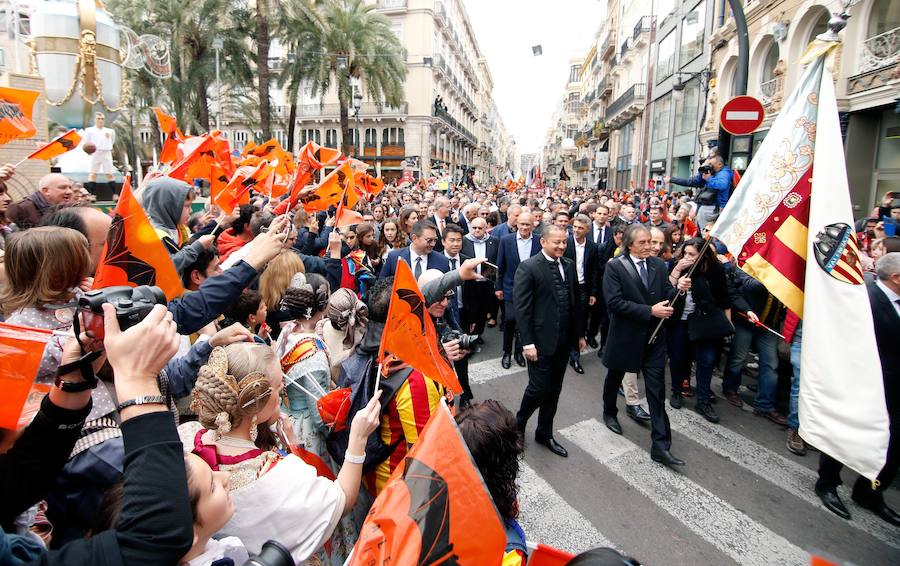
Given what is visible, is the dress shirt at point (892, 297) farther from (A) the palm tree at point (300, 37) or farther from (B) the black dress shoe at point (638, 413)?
(A) the palm tree at point (300, 37)

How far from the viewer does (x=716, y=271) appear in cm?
530

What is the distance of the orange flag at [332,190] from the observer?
6646 millimetres

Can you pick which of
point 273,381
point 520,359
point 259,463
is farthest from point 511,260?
point 259,463

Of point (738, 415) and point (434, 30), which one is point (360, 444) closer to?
point (738, 415)

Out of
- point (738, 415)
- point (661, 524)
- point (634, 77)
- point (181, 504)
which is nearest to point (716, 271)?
point (738, 415)

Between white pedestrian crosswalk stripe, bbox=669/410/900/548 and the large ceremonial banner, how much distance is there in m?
1.22

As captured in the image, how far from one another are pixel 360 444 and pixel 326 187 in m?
5.18

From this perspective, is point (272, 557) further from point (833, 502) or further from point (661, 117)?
point (661, 117)

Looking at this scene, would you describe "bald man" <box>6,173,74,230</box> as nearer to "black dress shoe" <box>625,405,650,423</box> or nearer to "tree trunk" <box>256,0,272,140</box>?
"black dress shoe" <box>625,405,650,423</box>

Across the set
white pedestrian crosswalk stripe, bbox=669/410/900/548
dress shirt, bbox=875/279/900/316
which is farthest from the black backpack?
white pedestrian crosswalk stripe, bbox=669/410/900/548

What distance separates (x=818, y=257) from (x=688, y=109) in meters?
24.9

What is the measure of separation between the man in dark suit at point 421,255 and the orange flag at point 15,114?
4.35 metres

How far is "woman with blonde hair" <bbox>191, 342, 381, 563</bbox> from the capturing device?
172 cm

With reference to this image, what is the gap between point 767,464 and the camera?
4.41 meters
